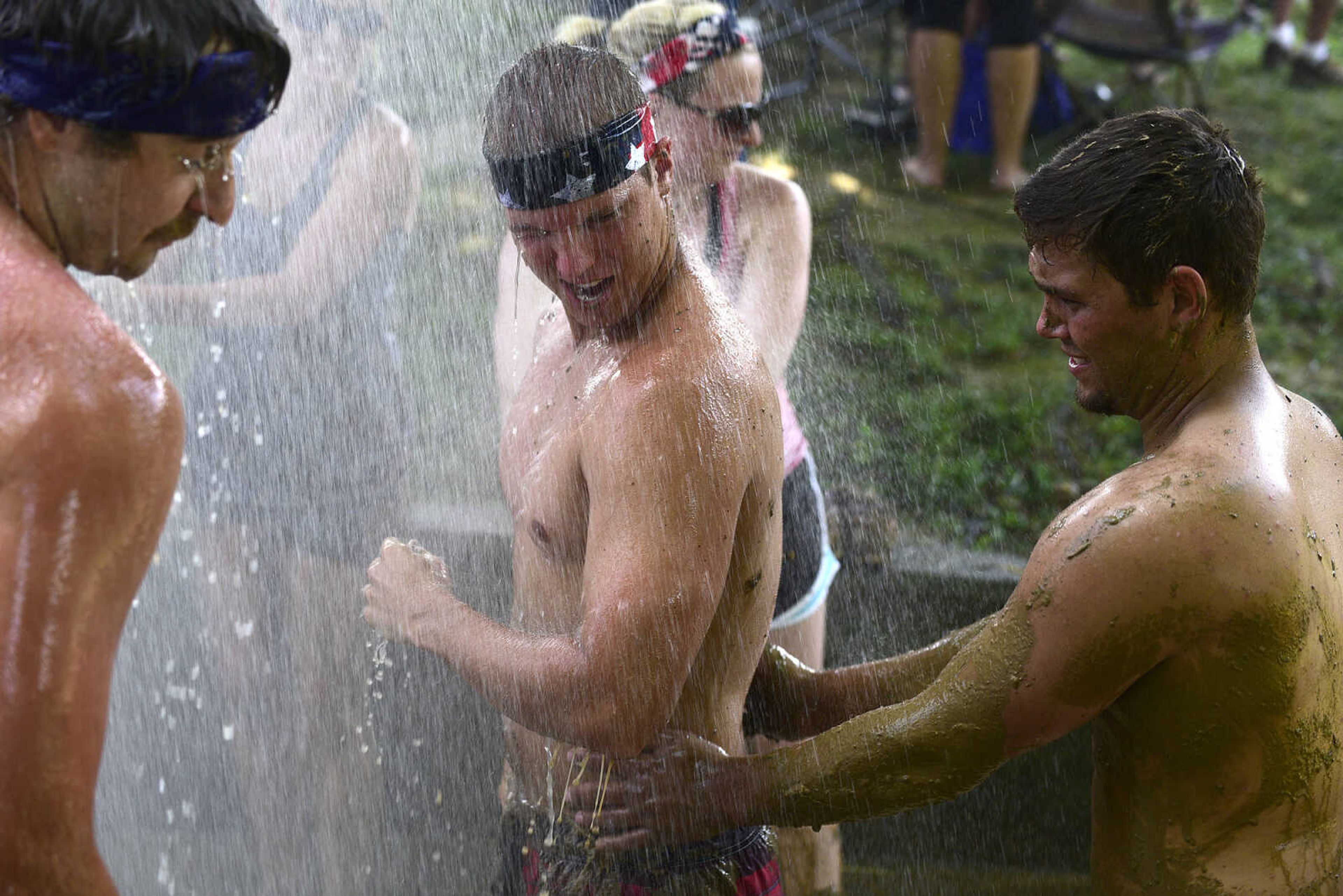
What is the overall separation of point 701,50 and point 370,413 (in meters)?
1.47

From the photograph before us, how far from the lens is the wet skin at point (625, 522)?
2.05 metres

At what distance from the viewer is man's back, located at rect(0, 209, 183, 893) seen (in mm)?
1427

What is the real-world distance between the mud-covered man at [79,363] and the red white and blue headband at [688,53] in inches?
77.5

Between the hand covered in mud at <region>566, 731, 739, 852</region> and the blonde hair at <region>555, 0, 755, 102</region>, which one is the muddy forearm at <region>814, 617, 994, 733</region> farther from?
the blonde hair at <region>555, 0, 755, 102</region>

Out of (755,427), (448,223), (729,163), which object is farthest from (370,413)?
(448,223)

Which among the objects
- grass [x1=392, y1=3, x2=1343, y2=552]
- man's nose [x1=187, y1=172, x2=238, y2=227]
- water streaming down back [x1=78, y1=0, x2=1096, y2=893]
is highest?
man's nose [x1=187, y1=172, x2=238, y2=227]

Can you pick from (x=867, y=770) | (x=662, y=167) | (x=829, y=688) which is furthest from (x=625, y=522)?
(x=829, y=688)

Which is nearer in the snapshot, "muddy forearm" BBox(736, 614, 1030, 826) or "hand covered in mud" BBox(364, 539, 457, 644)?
"muddy forearm" BBox(736, 614, 1030, 826)

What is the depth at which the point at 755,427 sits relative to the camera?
221 cm

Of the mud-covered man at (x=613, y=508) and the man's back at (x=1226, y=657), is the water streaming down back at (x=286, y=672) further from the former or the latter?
the man's back at (x=1226, y=657)

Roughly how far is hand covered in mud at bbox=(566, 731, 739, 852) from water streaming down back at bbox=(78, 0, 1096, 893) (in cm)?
176

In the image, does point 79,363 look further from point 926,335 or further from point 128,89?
point 926,335

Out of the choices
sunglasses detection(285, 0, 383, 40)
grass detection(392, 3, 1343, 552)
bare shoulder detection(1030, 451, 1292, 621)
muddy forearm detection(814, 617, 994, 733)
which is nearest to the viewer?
bare shoulder detection(1030, 451, 1292, 621)

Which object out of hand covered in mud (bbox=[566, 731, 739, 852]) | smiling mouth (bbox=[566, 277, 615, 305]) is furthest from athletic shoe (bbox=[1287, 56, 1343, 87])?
hand covered in mud (bbox=[566, 731, 739, 852])
